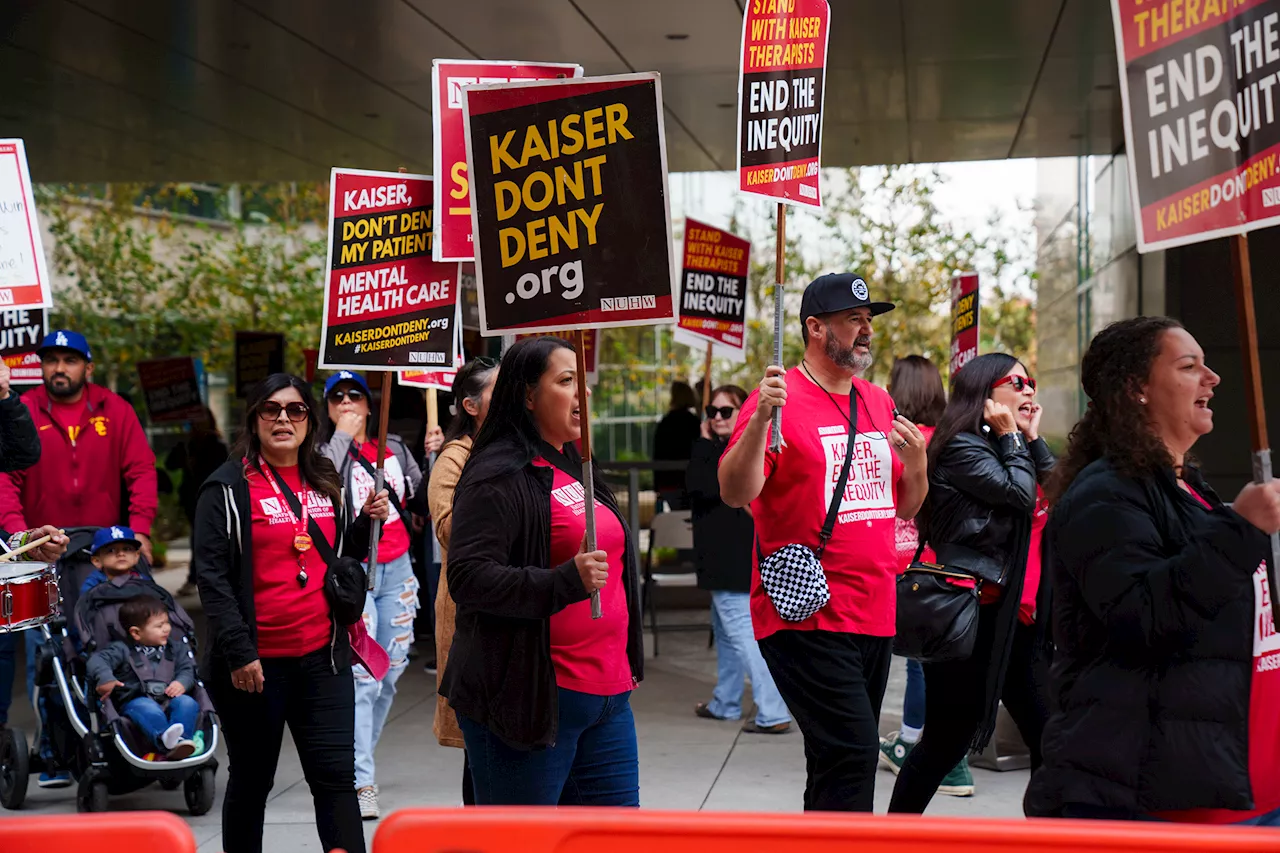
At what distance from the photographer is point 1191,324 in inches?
429

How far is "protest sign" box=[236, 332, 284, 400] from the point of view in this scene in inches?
742

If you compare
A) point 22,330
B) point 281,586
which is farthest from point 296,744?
point 22,330

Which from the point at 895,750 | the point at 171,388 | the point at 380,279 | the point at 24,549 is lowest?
the point at 895,750

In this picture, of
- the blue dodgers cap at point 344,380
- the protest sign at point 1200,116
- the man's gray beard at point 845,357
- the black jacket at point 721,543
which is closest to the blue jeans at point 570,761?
the man's gray beard at point 845,357

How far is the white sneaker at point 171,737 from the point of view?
23.6 feet

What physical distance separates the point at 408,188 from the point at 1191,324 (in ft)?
20.6

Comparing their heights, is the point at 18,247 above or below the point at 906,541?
above

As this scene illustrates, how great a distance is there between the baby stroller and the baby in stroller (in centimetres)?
4

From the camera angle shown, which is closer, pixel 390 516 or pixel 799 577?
pixel 799 577

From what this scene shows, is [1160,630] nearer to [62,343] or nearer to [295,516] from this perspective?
[295,516]

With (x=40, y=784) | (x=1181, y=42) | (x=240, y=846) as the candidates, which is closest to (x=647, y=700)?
(x=40, y=784)

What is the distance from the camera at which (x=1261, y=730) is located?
3.29m

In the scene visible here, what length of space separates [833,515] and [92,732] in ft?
13.0

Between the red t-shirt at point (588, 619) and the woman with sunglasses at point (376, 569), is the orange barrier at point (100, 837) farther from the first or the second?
the woman with sunglasses at point (376, 569)
